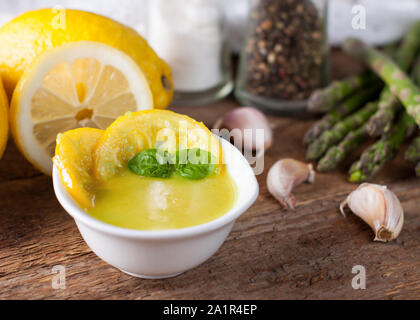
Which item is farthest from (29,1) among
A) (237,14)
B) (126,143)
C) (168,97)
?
(126,143)

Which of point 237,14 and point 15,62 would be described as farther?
point 237,14

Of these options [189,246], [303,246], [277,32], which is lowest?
[303,246]

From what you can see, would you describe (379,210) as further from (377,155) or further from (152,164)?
(152,164)

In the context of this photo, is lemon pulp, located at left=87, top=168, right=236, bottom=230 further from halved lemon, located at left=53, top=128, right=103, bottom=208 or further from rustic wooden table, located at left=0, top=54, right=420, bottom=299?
rustic wooden table, located at left=0, top=54, right=420, bottom=299

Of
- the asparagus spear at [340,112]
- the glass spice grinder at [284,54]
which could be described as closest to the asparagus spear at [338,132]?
the asparagus spear at [340,112]

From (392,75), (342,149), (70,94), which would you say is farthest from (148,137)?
(392,75)

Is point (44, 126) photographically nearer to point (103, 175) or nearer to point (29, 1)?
point (103, 175)
